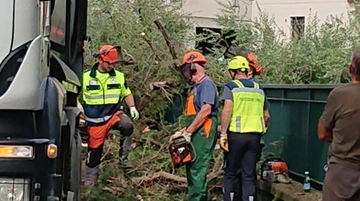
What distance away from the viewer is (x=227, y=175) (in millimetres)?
7938

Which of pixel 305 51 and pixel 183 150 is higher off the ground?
pixel 305 51

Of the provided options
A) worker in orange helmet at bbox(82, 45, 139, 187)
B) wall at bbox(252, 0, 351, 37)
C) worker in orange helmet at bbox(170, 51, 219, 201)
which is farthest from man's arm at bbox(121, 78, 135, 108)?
wall at bbox(252, 0, 351, 37)

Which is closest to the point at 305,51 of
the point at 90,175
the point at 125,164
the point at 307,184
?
the point at 307,184

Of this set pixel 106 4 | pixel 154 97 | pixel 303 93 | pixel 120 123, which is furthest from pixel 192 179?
pixel 106 4

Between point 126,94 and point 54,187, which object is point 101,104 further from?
point 54,187

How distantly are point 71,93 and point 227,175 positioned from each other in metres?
2.87

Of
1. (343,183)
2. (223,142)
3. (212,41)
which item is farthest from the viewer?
(212,41)

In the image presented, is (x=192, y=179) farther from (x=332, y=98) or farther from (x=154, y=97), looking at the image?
(x=154, y=97)

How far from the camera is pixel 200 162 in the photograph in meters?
7.86

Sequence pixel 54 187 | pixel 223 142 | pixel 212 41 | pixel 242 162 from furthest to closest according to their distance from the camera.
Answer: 1. pixel 212 41
2. pixel 242 162
3. pixel 223 142
4. pixel 54 187

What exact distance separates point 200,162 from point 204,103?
2.23ft

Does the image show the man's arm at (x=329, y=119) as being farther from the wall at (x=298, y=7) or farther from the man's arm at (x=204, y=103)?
the wall at (x=298, y=7)

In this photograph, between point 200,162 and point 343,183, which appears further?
point 200,162

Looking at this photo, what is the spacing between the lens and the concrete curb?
7.96 meters
